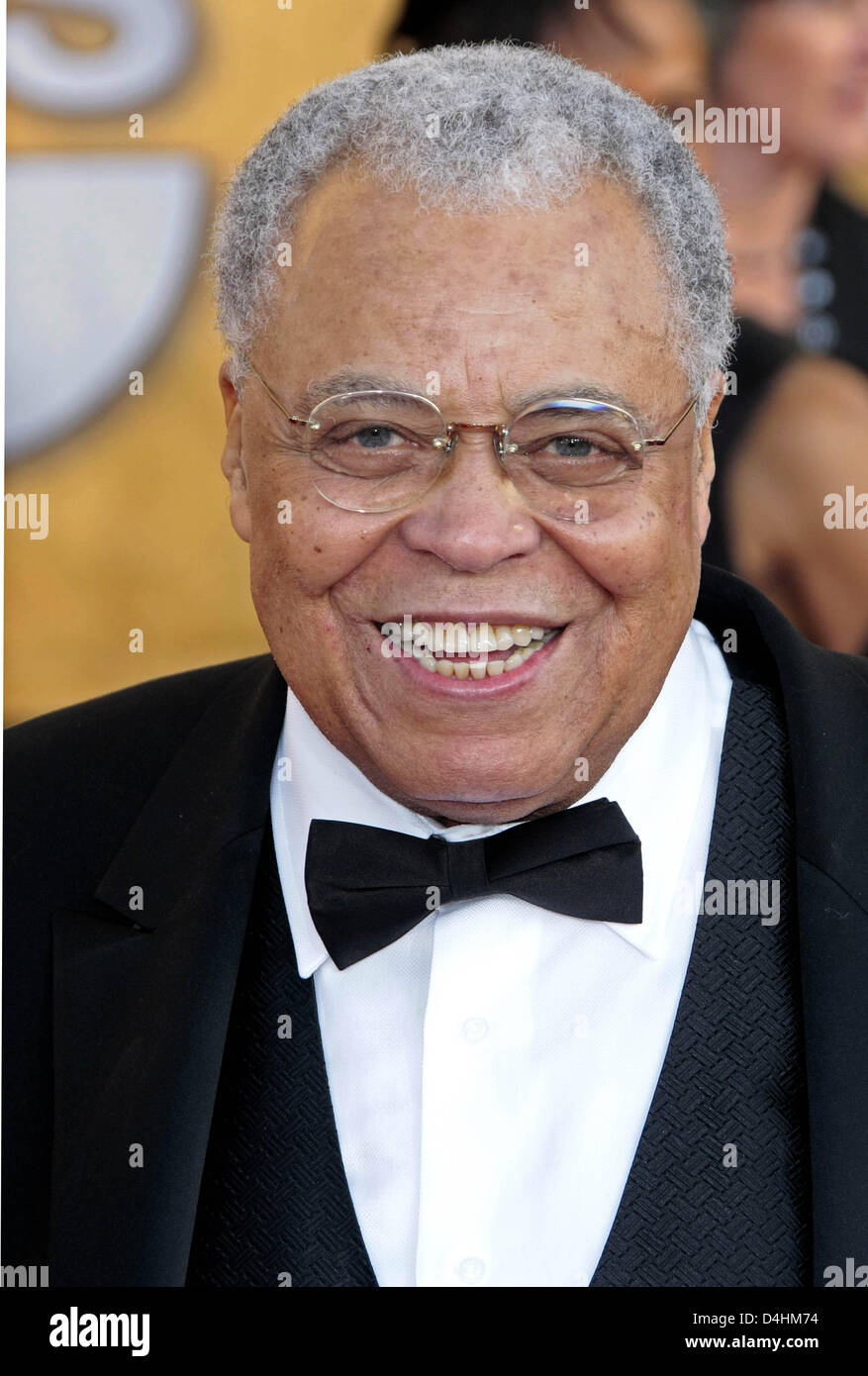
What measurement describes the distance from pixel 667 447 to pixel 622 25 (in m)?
0.86

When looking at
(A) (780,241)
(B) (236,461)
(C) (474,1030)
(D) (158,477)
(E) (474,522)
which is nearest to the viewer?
(E) (474,522)

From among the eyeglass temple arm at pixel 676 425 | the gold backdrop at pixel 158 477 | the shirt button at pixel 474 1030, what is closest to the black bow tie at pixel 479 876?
the shirt button at pixel 474 1030

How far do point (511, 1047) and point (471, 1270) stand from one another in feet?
0.66

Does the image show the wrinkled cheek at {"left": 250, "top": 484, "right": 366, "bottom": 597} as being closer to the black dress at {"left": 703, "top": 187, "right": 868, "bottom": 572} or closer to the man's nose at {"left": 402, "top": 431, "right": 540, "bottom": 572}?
the man's nose at {"left": 402, "top": 431, "right": 540, "bottom": 572}

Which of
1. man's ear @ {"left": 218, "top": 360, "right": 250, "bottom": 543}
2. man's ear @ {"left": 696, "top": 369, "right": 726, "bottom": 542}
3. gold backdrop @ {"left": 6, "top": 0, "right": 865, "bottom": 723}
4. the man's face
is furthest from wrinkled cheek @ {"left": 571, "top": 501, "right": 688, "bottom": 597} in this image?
gold backdrop @ {"left": 6, "top": 0, "right": 865, "bottom": 723}

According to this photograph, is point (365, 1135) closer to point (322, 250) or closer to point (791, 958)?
point (791, 958)

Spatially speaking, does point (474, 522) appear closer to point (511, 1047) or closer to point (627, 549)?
point (627, 549)

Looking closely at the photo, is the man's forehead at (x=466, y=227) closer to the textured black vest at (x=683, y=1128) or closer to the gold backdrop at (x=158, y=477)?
the textured black vest at (x=683, y=1128)

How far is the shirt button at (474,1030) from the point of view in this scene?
1.50 metres

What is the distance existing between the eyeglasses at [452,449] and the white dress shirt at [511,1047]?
0.28 meters

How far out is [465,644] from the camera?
1.45 metres

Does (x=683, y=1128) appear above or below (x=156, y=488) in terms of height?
below

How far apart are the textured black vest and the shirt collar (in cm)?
3

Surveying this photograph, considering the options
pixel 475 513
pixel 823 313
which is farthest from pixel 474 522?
pixel 823 313
